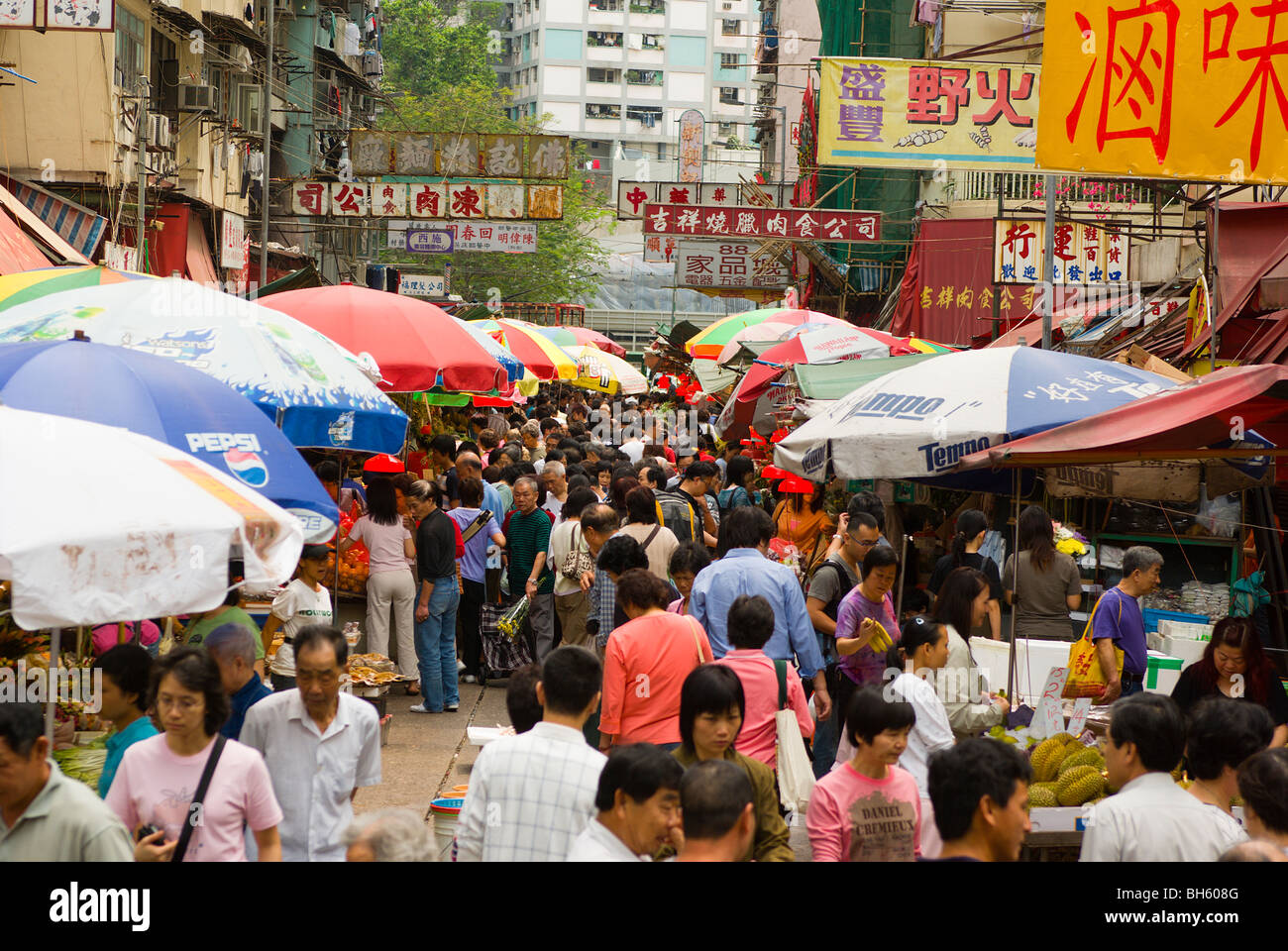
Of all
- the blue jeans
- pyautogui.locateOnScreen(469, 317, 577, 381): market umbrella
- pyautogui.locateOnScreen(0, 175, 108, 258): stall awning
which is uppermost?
pyautogui.locateOnScreen(0, 175, 108, 258): stall awning

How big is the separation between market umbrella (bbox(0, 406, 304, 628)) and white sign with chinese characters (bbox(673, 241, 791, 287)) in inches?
1116

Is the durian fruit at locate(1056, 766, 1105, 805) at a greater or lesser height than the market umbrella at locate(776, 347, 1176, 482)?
lesser

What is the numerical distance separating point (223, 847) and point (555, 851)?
41.1 inches

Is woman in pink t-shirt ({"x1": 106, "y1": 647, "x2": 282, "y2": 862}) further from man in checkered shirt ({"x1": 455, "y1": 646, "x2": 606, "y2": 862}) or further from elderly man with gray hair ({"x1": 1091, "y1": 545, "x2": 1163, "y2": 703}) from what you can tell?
elderly man with gray hair ({"x1": 1091, "y1": 545, "x2": 1163, "y2": 703})

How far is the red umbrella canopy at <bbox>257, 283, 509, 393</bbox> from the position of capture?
30.4 ft

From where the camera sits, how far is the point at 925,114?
13.7 metres

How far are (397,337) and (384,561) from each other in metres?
1.63

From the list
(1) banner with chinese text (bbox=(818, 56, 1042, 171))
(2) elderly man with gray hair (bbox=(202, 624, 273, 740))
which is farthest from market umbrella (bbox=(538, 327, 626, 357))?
(2) elderly man with gray hair (bbox=(202, 624, 273, 740))

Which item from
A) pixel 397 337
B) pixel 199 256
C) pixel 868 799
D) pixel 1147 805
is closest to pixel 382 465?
pixel 397 337

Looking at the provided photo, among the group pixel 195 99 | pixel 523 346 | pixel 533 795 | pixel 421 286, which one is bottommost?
pixel 533 795

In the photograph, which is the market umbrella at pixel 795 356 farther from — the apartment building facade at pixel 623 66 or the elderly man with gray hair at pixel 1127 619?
the apartment building facade at pixel 623 66

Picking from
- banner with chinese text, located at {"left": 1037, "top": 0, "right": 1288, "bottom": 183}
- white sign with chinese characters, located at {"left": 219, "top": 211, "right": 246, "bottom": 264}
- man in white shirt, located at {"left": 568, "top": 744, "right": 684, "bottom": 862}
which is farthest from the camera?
white sign with chinese characters, located at {"left": 219, "top": 211, "right": 246, "bottom": 264}

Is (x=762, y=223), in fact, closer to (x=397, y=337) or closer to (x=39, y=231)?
(x=39, y=231)
